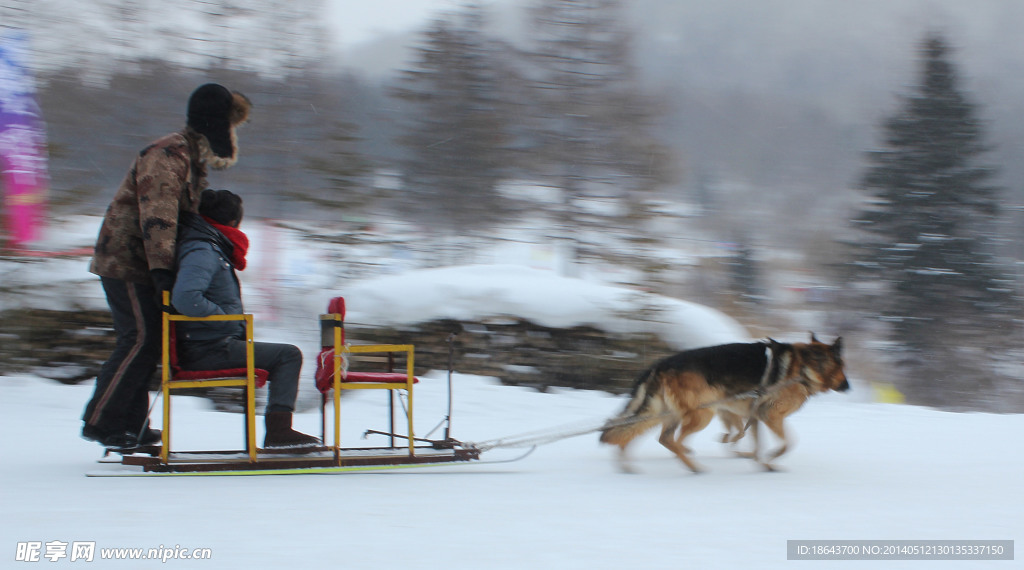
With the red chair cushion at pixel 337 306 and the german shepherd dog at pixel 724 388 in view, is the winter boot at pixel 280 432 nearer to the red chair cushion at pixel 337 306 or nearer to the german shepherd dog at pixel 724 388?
the red chair cushion at pixel 337 306

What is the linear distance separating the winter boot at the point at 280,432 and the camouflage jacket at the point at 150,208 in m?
0.90

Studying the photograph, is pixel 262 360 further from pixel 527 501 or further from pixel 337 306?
pixel 527 501

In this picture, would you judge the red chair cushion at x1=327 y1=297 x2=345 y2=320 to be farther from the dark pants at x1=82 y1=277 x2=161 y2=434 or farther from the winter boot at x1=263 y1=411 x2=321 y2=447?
the dark pants at x1=82 y1=277 x2=161 y2=434

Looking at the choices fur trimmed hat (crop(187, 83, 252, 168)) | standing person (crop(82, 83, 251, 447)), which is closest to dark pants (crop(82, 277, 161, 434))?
standing person (crop(82, 83, 251, 447))

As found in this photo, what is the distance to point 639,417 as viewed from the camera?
4.52m

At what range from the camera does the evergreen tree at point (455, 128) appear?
35.5 ft

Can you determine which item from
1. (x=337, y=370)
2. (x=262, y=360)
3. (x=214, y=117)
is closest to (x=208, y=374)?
(x=262, y=360)

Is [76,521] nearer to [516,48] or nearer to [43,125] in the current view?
[43,125]

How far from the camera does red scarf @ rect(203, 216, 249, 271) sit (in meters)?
3.96

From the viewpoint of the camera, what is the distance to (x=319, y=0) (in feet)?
31.1

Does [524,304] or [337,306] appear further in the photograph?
[524,304]

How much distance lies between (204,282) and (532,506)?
183 cm

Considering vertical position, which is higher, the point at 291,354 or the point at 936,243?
the point at 936,243

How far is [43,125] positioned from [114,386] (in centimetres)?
586
